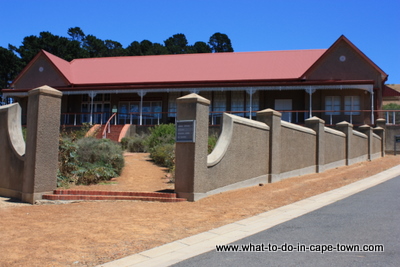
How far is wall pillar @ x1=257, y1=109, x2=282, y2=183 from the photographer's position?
13.0 metres

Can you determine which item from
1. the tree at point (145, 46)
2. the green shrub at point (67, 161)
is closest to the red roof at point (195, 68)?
the green shrub at point (67, 161)

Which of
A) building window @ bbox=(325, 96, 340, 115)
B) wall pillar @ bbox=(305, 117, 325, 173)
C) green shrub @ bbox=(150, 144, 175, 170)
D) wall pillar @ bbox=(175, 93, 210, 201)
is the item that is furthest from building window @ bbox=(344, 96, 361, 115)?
wall pillar @ bbox=(175, 93, 210, 201)

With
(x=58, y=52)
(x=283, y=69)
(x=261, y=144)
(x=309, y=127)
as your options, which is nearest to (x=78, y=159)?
(x=261, y=144)

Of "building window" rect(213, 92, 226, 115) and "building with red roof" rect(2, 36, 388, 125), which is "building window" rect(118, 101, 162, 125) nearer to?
"building with red roof" rect(2, 36, 388, 125)

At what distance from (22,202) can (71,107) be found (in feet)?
72.6

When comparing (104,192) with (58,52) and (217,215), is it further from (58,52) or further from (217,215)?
(58,52)

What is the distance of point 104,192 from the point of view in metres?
10.0

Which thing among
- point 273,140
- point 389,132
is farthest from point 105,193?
point 389,132

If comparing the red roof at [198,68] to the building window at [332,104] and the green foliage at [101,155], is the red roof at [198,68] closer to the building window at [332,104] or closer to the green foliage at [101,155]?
the building window at [332,104]

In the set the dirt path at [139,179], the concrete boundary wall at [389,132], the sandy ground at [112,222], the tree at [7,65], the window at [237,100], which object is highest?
the tree at [7,65]

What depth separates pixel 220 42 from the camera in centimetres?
9150

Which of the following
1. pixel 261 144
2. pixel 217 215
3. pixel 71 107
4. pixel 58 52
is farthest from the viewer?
pixel 58 52

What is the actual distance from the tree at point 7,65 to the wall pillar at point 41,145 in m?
47.6

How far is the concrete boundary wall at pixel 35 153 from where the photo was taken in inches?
392
